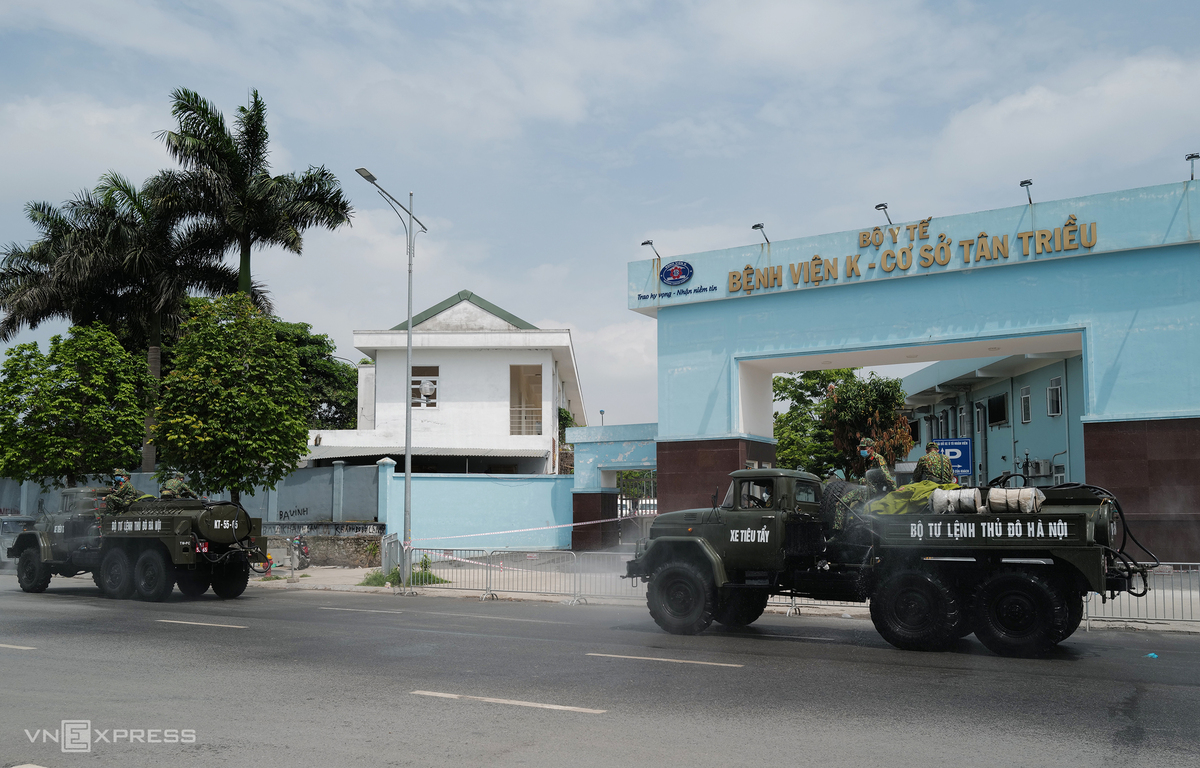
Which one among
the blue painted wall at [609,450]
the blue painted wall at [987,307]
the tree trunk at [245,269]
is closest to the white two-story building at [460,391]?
the tree trunk at [245,269]

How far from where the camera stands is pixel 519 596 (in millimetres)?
18953

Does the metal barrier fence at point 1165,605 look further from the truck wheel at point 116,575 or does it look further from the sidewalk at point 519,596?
the truck wheel at point 116,575

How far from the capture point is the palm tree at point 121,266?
32.6 meters

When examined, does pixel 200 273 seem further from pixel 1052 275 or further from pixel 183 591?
pixel 1052 275

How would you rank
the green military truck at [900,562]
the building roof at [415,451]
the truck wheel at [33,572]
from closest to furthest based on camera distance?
the green military truck at [900,562] → the truck wheel at [33,572] → the building roof at [415,451]

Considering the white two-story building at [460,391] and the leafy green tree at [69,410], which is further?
the white two-story building at [460,391]

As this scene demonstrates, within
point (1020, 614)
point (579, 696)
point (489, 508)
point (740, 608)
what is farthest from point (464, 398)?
point (579, 696)

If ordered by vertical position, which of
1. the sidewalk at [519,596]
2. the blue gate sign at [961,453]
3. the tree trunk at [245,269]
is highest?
the tree trunk at [245,269]

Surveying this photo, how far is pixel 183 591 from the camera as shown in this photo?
18.5 metres

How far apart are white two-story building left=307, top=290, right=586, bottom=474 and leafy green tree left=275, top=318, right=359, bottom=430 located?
17896mm

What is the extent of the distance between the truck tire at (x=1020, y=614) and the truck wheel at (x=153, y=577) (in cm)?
1402

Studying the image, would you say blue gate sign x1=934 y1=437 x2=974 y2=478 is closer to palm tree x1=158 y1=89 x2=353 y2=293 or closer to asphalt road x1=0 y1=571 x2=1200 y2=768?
asphalt road x1=0 y1=571 x2=1200 y2=768

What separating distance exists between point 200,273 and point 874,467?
28.4 metres

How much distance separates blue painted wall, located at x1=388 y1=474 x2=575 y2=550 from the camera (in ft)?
93.8
